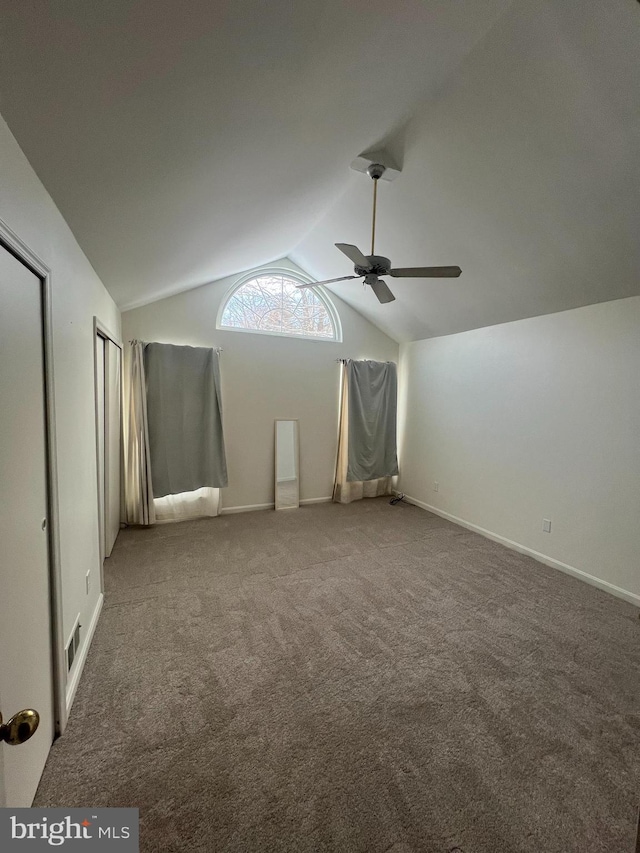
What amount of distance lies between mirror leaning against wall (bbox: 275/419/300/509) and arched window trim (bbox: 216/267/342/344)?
112 cm

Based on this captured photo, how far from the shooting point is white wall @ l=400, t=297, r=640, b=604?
→ 2.62 meters

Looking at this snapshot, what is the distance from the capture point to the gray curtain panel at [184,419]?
370 cm

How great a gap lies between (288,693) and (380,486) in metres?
3.66

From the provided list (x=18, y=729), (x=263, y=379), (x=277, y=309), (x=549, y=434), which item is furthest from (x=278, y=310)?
(x=18, y=729)

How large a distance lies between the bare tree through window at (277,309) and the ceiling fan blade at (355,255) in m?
2.03

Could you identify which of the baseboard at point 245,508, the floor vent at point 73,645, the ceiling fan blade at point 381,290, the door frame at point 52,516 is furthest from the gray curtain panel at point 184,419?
the door frame at point 52,516

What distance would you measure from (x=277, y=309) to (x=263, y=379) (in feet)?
3.04

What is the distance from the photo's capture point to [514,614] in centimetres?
236

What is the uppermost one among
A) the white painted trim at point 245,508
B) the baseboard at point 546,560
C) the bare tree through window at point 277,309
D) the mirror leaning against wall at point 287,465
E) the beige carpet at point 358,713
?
the bare tree through window at point 277,309

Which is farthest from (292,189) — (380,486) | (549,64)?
(380,486)

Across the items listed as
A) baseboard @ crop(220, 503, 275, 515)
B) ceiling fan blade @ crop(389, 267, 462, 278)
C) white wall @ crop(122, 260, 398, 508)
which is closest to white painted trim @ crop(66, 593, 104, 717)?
baseboard @ crop(220, 503, 275, 515)

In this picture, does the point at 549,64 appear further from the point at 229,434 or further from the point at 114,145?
the point at 229,434

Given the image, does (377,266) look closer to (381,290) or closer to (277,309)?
(381,290)

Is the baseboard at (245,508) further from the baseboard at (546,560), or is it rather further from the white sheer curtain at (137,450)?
the baseboard at (546,560)
